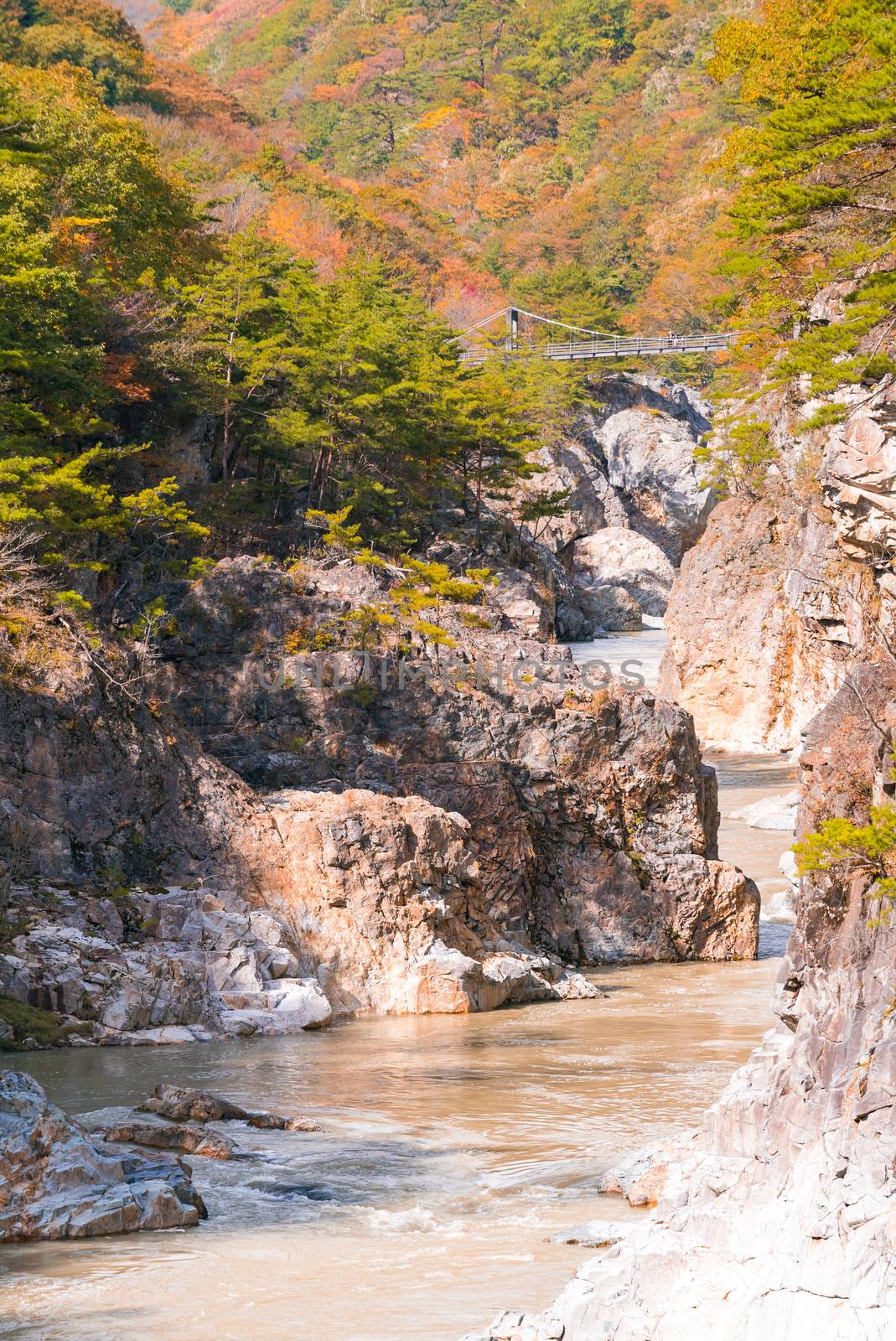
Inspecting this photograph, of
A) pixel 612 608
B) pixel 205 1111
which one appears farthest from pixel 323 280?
pixel 205 1111

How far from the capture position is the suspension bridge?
64.1m

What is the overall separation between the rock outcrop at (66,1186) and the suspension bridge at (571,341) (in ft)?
173

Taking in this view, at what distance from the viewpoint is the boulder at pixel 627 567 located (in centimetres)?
5491

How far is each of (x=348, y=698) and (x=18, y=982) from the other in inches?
→ 297

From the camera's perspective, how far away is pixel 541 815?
20.6 metres

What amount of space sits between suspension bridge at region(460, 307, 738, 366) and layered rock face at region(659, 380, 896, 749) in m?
20.9

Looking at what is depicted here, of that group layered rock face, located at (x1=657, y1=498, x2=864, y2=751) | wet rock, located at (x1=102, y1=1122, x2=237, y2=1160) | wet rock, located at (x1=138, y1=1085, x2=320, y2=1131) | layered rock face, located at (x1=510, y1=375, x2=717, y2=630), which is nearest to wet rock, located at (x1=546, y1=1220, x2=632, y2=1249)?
wet rock, located at (x1=102, y1=1122, x2=237, y2=1160)

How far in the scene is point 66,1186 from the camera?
31.5 feet

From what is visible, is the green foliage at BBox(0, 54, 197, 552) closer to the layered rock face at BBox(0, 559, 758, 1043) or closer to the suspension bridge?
the layered rock face at BBox(0, 559, 758, 1043)

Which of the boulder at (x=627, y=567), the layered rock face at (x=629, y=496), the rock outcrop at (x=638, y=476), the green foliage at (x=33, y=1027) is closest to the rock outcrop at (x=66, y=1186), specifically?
the green foliage at (x=33, y=1027)

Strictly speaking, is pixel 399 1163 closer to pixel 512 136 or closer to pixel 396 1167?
pixel 396 1167

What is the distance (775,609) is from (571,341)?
107 ft

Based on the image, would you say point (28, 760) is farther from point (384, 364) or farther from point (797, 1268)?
point (384, 364)

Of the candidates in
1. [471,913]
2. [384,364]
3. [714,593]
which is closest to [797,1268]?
[471,913]
